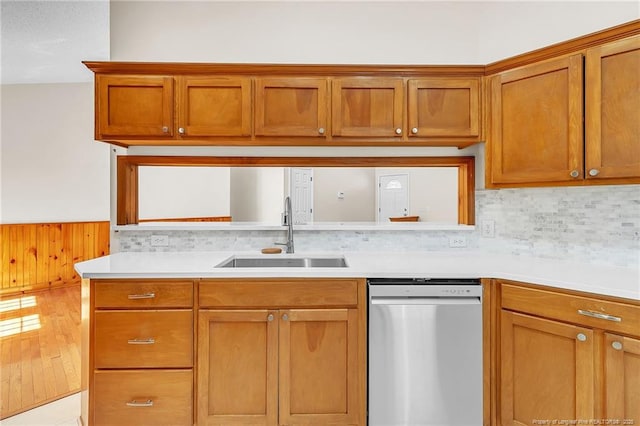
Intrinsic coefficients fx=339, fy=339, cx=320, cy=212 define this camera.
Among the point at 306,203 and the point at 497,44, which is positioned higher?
→ the point at 497,44

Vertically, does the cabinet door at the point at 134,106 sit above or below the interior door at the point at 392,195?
above

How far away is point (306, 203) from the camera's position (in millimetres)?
2881

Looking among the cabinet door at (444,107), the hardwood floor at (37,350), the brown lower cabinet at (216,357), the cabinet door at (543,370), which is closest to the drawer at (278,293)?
the brown lower cabinet at (216,357)

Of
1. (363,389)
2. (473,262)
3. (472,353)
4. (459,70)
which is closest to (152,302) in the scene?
(363,389)

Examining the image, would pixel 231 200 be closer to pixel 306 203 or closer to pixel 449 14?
pixel 306 203

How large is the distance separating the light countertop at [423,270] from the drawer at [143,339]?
21 centimetres

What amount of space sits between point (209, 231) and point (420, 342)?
1569 millimetres

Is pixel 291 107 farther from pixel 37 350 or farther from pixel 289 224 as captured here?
pixel 37 350

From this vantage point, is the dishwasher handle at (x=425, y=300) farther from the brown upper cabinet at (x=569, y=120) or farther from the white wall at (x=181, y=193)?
the white wall at (x=181, y=193)

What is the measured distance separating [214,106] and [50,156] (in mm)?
4065

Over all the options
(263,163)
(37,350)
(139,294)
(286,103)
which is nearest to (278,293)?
(139,294)

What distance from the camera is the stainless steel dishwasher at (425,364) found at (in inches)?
68.1

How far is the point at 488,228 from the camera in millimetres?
2400

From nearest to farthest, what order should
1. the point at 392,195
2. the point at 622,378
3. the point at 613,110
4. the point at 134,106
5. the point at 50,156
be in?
the point at 622,378 < the point at 613,110 < the point at 134,106 < the point at 392,195 < the point at 50,156
